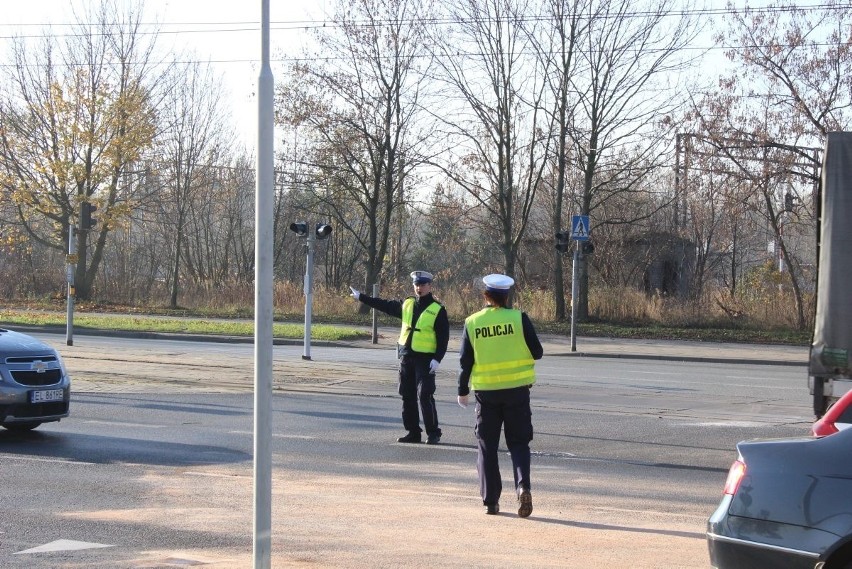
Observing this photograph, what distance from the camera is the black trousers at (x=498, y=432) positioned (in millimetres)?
7922

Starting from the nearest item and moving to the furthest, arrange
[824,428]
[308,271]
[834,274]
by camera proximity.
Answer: [824,428]
[834,274]
[308,271]

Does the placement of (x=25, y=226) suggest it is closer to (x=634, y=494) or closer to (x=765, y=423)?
(x=765, y=423)

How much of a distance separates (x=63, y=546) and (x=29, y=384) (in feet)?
15.8

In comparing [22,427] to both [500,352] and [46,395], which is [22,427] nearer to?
[46,395]

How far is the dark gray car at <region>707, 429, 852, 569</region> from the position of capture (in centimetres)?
442

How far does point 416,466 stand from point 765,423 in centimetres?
582

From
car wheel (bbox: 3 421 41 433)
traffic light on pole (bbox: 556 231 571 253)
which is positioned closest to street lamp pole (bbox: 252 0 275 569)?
car wheel (bbox: 3 421 41 433)

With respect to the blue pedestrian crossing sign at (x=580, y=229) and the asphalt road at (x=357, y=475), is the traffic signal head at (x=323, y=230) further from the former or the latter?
the blue pedestrian crossing sign at (x=580, y=229)

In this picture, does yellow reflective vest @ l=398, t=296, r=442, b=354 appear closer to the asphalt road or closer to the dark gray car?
the asphalt road

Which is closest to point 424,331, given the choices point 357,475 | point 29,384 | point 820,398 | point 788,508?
point 357,475

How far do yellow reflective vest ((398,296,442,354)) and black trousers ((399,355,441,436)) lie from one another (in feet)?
0.37

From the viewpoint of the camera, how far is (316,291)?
41.3m

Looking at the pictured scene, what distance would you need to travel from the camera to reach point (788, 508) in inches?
180

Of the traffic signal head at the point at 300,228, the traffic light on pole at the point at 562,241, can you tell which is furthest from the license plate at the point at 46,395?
the traffic light on pole at the point at 562,241
